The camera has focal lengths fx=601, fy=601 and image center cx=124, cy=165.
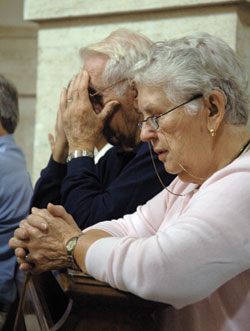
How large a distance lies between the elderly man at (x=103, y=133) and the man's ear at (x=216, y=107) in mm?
655

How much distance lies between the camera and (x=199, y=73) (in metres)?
1.79

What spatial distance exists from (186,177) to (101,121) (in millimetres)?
847

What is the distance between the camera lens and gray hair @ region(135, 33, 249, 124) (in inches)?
70.4

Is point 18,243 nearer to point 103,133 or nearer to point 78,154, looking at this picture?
point 78,154

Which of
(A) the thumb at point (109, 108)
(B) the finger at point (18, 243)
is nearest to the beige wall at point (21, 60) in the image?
(A) the thumb at point (109, 108)

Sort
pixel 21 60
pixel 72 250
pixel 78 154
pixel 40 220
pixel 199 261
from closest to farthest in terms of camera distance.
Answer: pixel 199 261 → pixel 72 250 → pixel 40 220 → pixel 78 154 → pixel 21 60

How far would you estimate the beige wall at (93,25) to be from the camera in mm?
3311

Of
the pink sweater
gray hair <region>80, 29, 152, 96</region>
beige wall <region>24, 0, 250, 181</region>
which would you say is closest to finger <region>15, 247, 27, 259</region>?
the pink sweater

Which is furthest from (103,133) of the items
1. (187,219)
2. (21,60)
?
(21,60)

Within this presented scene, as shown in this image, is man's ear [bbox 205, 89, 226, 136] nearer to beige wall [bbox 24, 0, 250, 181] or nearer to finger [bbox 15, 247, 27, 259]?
finger [bbox 15, 247, 27, 259]

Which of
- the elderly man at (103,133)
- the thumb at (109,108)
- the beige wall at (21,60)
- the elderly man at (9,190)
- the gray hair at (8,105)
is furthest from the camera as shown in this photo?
the beige wall at (21,60)

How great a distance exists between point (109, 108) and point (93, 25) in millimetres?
1330

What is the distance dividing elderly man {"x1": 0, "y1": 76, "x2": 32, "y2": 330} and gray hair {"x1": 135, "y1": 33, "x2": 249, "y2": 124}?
5.97 feet

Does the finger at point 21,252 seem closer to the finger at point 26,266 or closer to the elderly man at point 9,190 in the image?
the finger at point 26,266
